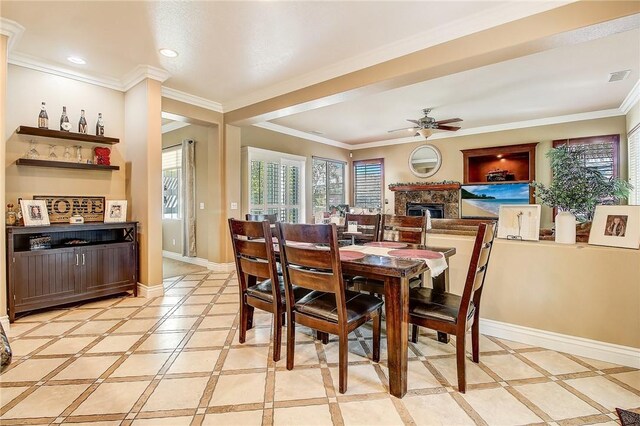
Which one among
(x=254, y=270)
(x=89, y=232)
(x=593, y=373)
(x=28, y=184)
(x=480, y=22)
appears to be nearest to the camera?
(x=593, y=373)

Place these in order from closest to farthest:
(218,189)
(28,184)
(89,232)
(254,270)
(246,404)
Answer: (246,404) < (254,270) < (28,184) < (89,232) < (218,189)

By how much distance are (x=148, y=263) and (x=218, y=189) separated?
169cm

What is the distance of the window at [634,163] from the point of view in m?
4.65

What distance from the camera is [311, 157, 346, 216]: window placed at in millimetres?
7504

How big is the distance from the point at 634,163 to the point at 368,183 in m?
5.07

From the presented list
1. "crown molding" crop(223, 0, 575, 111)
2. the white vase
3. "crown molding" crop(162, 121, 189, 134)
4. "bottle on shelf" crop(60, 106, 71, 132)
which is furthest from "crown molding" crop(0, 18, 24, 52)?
the white vase

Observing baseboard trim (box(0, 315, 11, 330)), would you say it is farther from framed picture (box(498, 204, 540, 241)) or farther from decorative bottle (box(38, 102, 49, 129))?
framed picture (box(498, 204, 540, 241))

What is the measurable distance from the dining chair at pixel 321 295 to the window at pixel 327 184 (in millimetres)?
5313

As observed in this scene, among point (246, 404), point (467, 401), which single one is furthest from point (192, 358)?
point (467, 401)

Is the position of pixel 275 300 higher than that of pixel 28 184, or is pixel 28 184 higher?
pixel 28 184

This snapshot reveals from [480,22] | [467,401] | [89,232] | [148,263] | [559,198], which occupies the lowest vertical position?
[467,401]

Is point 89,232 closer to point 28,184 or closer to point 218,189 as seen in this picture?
point 28,184

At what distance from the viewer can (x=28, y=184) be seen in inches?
131

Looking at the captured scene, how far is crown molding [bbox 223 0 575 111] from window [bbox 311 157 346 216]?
3.41 m
